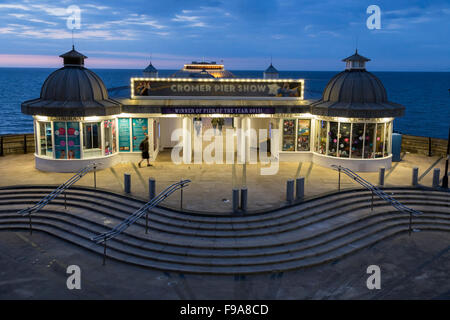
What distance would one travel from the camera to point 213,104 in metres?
26.5

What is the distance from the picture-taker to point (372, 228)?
59.7 feet

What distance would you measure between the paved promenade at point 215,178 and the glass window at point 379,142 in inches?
43.6

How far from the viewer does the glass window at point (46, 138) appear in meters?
24.4

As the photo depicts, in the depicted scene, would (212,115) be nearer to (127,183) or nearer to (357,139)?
(127,183)

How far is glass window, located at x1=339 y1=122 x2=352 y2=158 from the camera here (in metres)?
25.5

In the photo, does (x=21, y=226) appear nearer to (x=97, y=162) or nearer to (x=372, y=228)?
(x=97, y=162)

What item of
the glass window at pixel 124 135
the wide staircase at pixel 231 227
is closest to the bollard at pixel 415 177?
the wide staircase at pixel 231 227

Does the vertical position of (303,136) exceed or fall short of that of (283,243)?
it exceeds it

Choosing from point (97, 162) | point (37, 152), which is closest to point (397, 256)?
point (97, 162)

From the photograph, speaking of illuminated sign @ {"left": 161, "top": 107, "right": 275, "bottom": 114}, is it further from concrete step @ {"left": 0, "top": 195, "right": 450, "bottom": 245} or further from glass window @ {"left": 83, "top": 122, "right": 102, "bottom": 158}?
concrete step @ {"left": 0, "top": 195, "right": 450, "bottom": 245}

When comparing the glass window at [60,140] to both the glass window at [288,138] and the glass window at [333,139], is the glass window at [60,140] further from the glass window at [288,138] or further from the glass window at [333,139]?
the glass window at [333,139]

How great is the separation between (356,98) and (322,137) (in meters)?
2.96

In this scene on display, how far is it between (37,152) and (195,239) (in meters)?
13.1

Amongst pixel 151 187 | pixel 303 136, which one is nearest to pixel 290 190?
pixel 151 187
